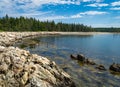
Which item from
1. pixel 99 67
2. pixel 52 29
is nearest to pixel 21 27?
pixel 52 29

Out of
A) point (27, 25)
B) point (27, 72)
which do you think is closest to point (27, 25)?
point (27, 25)

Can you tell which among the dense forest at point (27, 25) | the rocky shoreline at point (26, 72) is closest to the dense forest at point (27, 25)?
the dense forest at point (27, 25)

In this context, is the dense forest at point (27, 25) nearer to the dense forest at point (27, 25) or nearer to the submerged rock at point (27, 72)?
the dense forest at point (27, 25)

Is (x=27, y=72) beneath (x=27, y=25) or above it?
beneath

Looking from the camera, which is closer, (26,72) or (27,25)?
(26,72)

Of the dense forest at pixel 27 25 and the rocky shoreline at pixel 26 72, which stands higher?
the dense forest at pixel 27 25

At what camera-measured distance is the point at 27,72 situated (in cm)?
1866

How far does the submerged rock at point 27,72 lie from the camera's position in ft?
57.5

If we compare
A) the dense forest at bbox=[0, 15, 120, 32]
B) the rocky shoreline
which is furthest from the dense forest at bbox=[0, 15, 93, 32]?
the rocky shoreline

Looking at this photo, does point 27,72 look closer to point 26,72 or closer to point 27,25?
point 26,72

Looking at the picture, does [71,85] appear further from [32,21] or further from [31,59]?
[32,21]

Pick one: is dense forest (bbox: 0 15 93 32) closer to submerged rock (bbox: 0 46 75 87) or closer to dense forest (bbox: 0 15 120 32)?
dense forest (bbox: 0 15 120 32)

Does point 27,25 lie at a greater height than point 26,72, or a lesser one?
greater

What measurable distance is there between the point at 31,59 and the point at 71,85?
5947 mm
